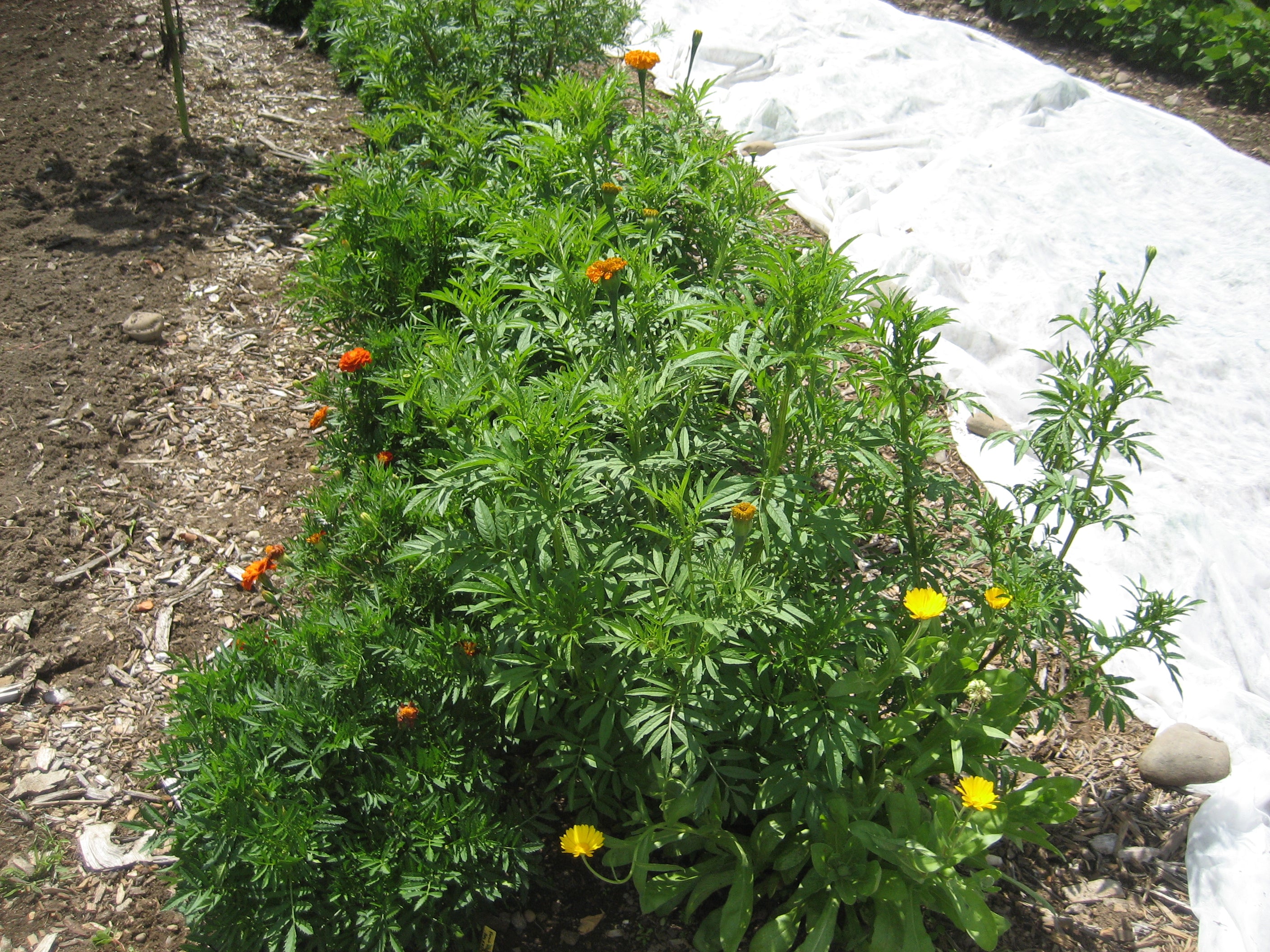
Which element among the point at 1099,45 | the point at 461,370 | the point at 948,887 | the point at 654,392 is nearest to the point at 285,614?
the point at 461,370

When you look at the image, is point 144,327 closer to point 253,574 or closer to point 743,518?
Result: point 253,574

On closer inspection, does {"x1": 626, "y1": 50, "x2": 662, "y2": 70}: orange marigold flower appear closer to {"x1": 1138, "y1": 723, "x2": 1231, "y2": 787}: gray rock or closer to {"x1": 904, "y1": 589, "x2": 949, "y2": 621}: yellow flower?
{"x1": 904, "y1": 589, "x2": 949, "y2": 621}: yellow flower

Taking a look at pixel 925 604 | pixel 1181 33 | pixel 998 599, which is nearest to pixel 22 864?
pixel 925 604

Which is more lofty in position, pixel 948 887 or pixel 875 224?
pixel 875 224

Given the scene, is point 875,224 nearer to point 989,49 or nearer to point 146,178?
point 989,49

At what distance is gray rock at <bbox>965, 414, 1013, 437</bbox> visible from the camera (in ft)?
11.6

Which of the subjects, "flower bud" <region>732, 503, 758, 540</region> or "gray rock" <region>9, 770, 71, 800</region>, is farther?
"gray rock" <region>9, 770, 71, 800</region>

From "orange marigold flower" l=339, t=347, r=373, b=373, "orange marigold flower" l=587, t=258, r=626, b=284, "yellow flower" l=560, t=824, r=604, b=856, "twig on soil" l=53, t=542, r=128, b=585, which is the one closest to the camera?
"yellow flower" l=560, t=824, r=604, b=856

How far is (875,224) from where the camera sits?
14.0 feet

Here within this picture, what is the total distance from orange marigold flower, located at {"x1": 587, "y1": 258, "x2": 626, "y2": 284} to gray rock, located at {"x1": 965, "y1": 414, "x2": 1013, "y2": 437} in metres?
2.06

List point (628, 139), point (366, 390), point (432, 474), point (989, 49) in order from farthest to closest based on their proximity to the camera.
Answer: point (989, 49) < point (628, 139) < point (366, 390) < point (432, 474)

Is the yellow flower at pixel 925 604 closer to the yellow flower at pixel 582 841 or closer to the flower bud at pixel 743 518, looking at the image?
the flower bud at pixel 743 518

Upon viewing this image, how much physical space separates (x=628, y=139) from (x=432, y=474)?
5.98ft

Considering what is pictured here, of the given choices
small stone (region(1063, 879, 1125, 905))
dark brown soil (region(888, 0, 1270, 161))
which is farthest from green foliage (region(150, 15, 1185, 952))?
dark brown soil (region(888, 0, 1270, 161))
